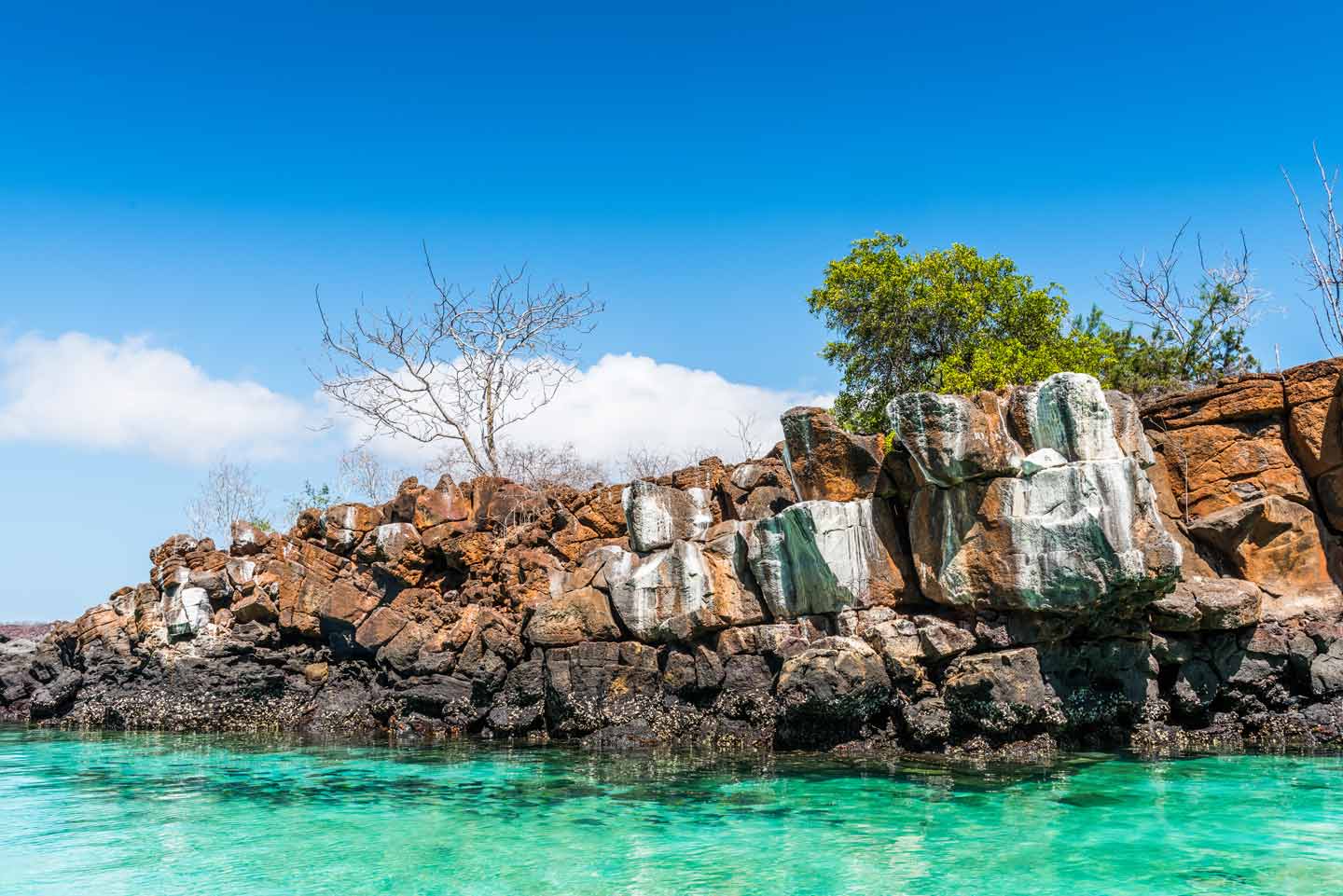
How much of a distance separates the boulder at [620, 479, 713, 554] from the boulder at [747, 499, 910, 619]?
7.08ft

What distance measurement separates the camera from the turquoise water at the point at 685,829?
29.6 ft

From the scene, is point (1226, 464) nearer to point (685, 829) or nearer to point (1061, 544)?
point (1061, 544)

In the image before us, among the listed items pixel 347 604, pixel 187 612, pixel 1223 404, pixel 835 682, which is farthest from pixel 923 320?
pixel 187 612

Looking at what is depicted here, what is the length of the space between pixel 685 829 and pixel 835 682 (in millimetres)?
4451

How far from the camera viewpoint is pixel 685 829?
10695 millimetres

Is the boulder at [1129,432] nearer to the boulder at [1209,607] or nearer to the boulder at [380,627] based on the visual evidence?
the boulder at [1209,607]

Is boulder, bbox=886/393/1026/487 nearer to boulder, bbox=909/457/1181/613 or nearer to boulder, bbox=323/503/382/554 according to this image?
boulder, bbox=909/457/1181/613

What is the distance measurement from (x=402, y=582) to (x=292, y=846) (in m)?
10.9

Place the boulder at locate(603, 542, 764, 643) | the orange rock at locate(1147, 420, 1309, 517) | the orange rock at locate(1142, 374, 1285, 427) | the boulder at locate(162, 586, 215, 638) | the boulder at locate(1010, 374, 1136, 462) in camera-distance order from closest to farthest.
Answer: the boulder at locate(1010, 374, 1136, 462), the orange rock at locate(1147, 420, 1309, 517), the orange rock at locate(1142, 374, 1285, 427), the boulder at locate(603, 542, 764, 643), the boulder at locate(162, 586, 215, 638)

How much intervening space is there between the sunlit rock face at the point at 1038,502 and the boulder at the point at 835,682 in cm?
141

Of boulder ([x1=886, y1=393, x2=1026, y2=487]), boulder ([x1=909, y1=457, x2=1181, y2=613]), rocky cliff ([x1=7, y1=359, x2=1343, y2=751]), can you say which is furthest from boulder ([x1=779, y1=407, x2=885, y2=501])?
boulder ([x1=909, y1=457, x2=1181, y2=613])

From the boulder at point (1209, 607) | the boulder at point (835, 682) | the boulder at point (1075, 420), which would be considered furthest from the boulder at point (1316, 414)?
the boulder at point (835, 682)

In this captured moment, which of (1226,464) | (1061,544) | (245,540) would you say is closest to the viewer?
(1061,544)

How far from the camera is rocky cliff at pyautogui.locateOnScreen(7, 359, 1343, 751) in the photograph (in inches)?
553
